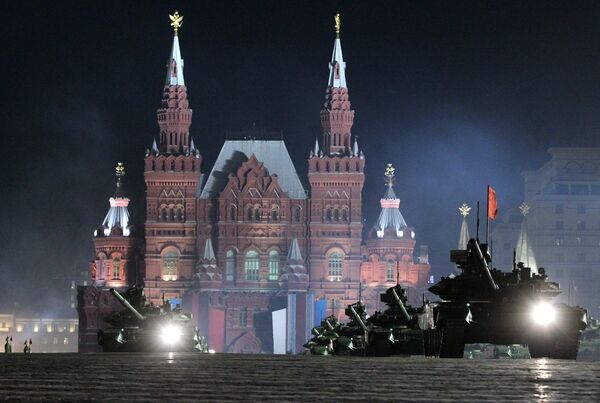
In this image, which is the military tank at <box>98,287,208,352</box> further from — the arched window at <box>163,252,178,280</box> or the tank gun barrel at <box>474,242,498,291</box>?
the arched window at <box>163,252,178,280</box>

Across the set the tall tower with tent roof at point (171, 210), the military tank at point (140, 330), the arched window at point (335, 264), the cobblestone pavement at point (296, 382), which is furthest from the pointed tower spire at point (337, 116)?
the cobblestone pavement at point (296, 382)

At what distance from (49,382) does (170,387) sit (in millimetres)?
2026

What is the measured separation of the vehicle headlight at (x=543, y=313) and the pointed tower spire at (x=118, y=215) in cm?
12129

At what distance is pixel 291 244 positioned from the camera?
156 m

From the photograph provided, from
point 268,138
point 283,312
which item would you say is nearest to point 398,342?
point 283,312

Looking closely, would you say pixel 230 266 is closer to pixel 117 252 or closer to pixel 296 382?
pixel 117 252

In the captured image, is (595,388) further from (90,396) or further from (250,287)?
(250,287)

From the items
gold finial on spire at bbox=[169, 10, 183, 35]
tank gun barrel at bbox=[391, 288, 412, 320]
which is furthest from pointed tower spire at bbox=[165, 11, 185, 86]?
tank gun barrel at bbox=[391, 288, 412, 320]

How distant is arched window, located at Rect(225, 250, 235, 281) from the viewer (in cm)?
15825

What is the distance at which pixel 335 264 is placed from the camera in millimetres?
157875

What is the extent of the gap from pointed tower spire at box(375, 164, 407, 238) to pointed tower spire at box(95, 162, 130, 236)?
87.3ft

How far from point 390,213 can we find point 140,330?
91.3m

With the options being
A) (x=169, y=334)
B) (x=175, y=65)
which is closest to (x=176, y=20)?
(x=175, y=65)

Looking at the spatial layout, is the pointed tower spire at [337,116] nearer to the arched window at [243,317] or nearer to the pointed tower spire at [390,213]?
the pointed tower spire at [390,213]
